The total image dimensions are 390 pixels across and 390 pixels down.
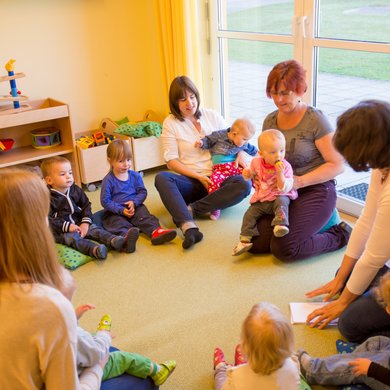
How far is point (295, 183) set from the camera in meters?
2.49

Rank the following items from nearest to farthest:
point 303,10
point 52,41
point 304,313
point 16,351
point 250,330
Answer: point 16,351 < point 250,330 < point 304,313 < point 303,10 < point 52,41

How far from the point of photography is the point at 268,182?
98.9 inches

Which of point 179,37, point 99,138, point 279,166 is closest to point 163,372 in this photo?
point 279,166

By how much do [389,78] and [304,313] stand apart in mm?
1420

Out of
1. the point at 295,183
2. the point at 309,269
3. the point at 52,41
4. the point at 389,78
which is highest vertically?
the point at 52,41

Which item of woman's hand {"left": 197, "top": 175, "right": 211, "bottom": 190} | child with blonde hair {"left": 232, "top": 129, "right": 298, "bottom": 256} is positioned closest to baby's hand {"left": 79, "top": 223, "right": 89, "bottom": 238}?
woman's hand {"left": 197, "top": 175, "right": 211, "bottom": 190}

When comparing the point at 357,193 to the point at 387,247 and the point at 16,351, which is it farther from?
the point at 16,351

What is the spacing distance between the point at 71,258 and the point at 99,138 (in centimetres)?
133

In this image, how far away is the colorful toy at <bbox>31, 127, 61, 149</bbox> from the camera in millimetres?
3471

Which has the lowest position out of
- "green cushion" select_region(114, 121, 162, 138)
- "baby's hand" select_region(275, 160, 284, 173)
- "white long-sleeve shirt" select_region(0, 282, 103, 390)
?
"green cushion" select_region(114, 121, 162, 138)

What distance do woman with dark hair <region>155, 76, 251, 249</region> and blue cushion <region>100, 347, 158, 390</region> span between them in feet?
4.22

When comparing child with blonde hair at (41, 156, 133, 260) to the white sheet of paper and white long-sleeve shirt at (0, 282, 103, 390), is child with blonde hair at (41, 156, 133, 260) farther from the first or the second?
white long-sleeve shirt at (0, 282, 103, 390)

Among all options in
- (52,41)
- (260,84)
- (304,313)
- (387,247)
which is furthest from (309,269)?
(52,41)

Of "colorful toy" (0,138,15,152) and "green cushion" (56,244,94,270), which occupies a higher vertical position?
"colorful toy" (0,138,15,152)
